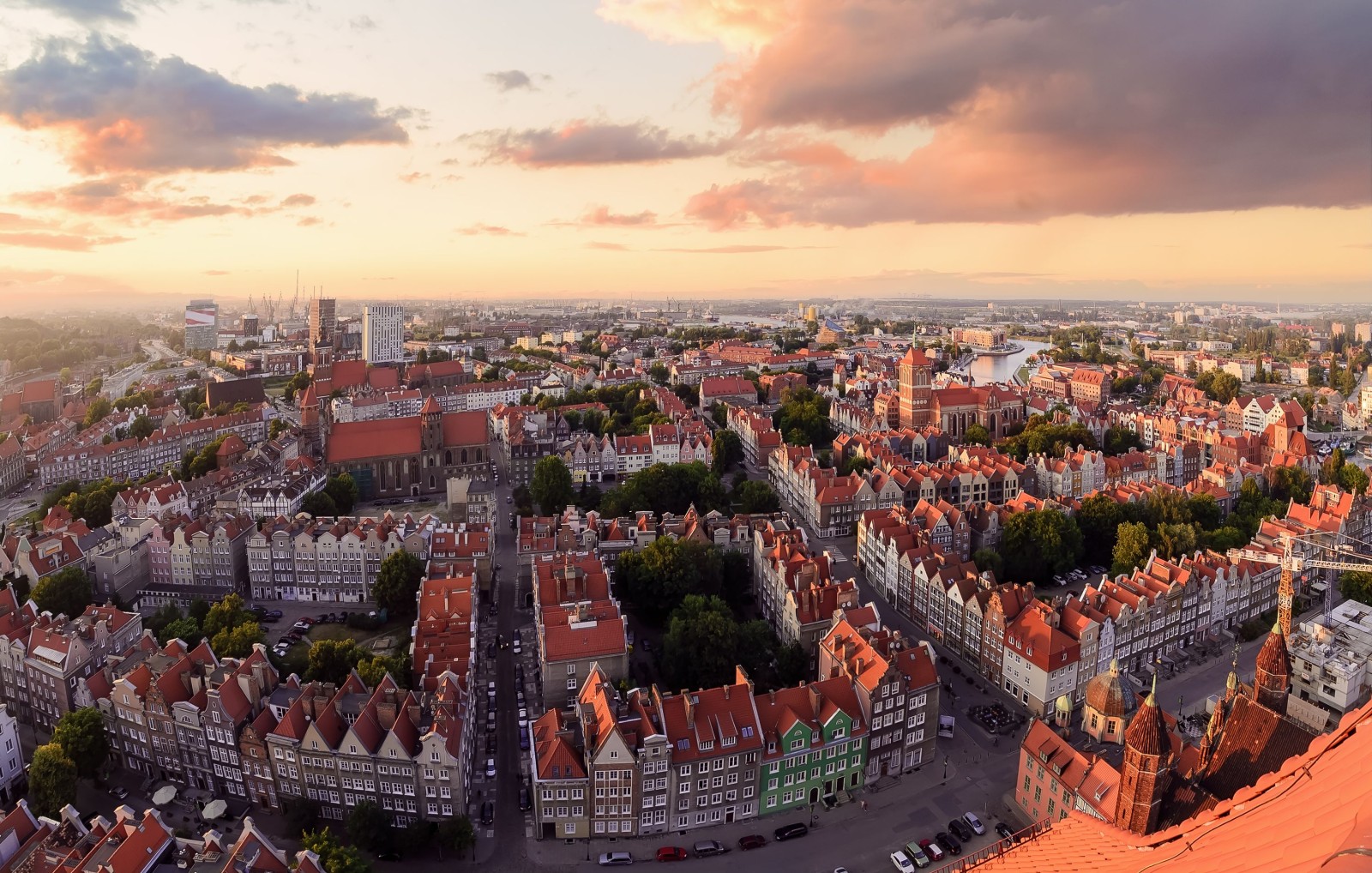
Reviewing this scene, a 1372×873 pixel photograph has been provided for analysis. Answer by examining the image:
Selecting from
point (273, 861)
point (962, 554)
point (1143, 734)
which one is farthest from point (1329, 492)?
point (273, 861)

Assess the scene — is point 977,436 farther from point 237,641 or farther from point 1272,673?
point 237,641

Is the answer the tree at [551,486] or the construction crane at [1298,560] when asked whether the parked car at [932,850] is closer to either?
the construction crane at [1298,560]

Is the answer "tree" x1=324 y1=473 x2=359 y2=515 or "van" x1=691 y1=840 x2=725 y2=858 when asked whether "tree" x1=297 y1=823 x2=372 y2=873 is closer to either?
"van" x1=691 y1=840 x2=725 y2=858

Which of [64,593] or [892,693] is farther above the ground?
[892,693]

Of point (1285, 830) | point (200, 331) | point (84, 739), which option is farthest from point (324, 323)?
point (1285, 830)

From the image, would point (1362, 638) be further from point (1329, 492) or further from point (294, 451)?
point (294, 451)

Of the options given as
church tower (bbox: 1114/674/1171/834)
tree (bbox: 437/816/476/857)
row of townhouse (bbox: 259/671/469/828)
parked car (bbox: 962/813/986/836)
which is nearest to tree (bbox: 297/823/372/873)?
tree (bbox: 437/816/476/857)

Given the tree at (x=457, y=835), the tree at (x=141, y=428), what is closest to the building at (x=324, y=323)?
the tree at (x=141, y=428)
